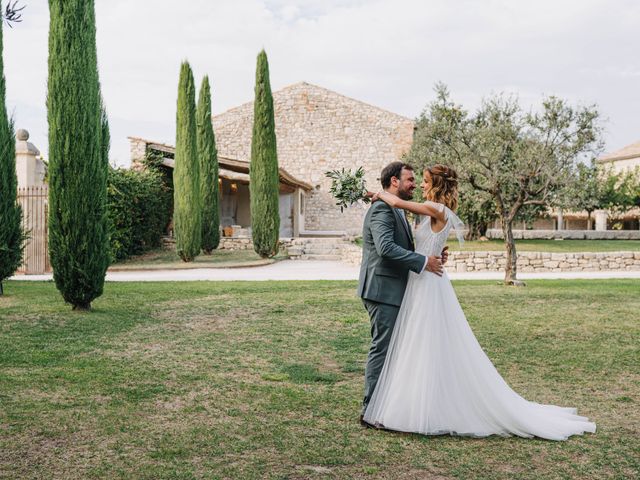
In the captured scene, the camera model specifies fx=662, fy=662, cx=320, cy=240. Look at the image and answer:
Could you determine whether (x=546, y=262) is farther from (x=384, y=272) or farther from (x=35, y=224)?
(x=384, y=272)

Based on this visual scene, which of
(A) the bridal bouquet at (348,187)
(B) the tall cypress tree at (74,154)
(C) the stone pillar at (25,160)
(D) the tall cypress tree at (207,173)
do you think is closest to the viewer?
(A) the bridal bouquet at (348,187)

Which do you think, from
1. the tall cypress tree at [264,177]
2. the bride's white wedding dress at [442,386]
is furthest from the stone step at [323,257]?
the bride's white wedding dress at [442,386]

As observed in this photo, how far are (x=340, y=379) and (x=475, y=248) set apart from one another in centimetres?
2172

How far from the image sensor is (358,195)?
18.5 ft

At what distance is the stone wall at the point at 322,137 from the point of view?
35.2m

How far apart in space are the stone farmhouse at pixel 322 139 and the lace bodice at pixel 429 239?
97.4 feet

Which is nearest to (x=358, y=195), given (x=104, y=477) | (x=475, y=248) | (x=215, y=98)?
(x=104, y=477)

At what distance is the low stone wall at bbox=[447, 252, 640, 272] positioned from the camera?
2130 cm

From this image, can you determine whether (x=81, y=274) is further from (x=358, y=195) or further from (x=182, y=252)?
(x=182, y=252)

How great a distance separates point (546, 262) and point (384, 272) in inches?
718

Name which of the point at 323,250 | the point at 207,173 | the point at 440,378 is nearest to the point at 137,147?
the point at 207,173

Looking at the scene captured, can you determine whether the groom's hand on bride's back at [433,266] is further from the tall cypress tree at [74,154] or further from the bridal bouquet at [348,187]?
the tall cypress tree at [74,154]

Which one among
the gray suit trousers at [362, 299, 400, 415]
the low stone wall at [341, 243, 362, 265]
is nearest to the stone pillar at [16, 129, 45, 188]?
the low stone wall at [341, 243, 362, 265]

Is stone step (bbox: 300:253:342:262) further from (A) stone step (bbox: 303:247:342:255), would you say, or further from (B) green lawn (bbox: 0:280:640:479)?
(B) green lawn (bbox: 0:280:640:479)
